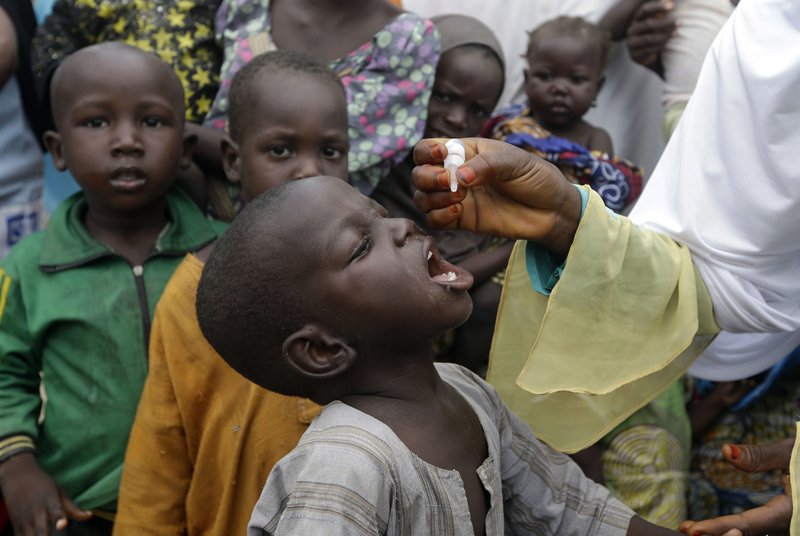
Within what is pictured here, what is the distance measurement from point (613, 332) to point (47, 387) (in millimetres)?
1538

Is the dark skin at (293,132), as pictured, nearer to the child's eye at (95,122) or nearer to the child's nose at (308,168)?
the child's nose at (308,168)

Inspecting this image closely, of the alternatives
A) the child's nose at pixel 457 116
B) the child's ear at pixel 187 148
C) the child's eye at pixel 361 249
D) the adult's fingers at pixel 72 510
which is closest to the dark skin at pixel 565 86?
the child's nose at pixel 457 116

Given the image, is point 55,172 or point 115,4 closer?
point 115,4

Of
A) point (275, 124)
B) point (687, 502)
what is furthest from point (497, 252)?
point (687, 502)

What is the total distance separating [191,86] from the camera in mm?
3031

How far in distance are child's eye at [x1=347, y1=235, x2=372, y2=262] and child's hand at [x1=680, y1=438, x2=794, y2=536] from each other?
81cm

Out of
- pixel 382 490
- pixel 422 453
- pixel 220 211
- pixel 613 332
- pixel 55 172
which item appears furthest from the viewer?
pixel 55 172

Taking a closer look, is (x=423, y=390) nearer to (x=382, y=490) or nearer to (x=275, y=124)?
(x=382, y=490)

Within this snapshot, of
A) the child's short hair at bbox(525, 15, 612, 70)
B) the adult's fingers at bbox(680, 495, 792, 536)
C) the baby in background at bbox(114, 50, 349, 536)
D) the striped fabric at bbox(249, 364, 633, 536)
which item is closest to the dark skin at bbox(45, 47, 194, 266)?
the baby in background at bbox(114, 50, 349, 536)

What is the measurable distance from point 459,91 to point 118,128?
1.14 m

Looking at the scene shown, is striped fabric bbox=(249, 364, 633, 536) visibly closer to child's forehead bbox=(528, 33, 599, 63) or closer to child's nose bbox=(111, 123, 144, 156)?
child's nose bbox=(111, 123, 144, 156)

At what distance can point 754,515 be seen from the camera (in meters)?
1.84

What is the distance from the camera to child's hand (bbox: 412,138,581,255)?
5.90 feet

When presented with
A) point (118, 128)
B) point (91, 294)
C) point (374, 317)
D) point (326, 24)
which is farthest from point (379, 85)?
point (374, 317)
